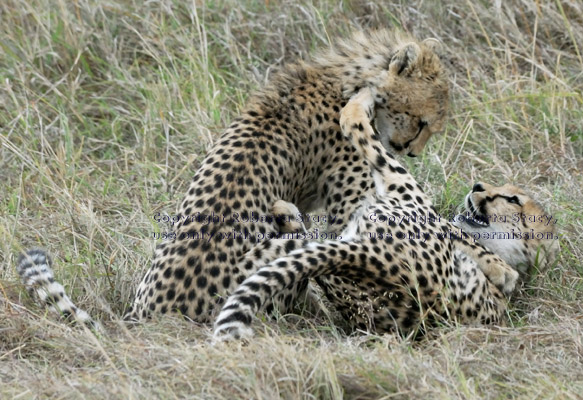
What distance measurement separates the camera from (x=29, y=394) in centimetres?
273

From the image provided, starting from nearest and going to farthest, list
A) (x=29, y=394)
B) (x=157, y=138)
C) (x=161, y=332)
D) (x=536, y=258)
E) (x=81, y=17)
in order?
(x=29, y=394), (x=161, y=332), (x=536, y=258), (x=157, y=138), (x=81, y=17)

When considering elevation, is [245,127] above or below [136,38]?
below

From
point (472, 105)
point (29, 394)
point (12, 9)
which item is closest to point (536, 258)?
point (472, 105)

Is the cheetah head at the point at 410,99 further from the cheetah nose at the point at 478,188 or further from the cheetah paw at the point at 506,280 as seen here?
the cheetah paw at the point at 506,280

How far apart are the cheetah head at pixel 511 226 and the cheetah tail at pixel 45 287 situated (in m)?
1.45

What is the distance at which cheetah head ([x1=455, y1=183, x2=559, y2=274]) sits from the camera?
376 centimetres

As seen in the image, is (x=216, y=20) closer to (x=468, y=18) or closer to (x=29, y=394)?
(x=468, y=18)

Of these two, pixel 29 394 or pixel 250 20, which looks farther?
pixel 250 20

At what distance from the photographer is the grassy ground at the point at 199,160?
9.07 feet

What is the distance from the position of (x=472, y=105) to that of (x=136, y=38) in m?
1.68

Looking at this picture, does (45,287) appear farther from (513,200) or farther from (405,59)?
(513,200)

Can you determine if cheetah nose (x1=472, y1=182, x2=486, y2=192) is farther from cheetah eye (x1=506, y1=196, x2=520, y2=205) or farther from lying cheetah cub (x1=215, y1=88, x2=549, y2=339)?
lying cheetah cub (x1=215, y1=88, x2=549, y2=339)

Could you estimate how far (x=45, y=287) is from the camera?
3363 mm

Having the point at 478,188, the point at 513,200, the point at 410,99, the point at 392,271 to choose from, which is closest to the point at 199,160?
the point at 410,99
